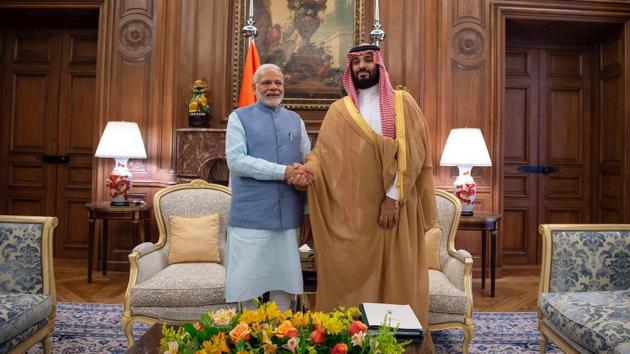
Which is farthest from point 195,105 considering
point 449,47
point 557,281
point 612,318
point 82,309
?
point 612,318

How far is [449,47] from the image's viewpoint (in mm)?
4586

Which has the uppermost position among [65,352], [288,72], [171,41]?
[171,41]

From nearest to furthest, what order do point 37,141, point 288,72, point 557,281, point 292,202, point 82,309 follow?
point 292,202, point 557,281, point 82,309, point 288,72, point 37,141

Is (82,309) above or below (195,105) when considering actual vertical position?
below

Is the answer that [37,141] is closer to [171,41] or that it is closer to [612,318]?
[171,41]

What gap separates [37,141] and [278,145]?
14.1 feet

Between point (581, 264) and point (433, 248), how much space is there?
794mm

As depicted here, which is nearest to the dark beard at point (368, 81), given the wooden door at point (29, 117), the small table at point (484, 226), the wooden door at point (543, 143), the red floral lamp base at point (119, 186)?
the small table at point (484, 226)

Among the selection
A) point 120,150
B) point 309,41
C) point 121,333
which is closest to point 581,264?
point 121,333

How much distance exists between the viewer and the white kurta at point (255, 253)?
2.13 m

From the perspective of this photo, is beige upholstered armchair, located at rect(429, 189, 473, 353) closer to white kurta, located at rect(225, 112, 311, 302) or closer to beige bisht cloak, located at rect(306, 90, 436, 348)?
beige bisht cloak, located at rect(306, 90, 436, 348)

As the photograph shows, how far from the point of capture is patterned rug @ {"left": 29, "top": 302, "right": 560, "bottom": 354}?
270 centimetres

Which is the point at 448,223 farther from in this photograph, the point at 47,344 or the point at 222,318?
the point at 47,344

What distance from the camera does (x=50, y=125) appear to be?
5.24 metres
